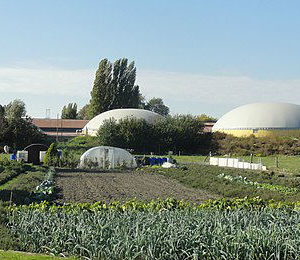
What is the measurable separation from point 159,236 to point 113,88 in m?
62.0

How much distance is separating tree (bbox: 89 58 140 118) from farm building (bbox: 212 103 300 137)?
44.5 ft

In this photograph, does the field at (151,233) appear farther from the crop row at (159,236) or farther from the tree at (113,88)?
the tree at (113,88)

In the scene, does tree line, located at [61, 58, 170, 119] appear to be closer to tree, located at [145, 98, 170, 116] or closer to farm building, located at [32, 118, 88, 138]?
farm building, located at [32, 118, 88, 138]

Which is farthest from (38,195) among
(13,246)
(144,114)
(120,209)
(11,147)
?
(144,114)

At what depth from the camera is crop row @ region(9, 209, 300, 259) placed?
7297 millimetres

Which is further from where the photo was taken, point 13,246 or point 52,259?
point 13,246

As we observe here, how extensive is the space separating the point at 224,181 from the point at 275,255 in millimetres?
15453

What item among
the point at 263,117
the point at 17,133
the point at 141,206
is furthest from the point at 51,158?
the point at 263,117

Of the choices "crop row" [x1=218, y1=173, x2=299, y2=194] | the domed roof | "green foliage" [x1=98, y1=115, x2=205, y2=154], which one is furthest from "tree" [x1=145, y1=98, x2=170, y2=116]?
"crop row" [x1=218, y1=173, x2=299, y2=194]

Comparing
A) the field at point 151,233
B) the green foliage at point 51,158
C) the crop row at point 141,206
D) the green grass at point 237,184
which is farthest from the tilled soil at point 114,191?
the green foliage at point 51,158

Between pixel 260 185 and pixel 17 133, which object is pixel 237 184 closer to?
pixel 260 185

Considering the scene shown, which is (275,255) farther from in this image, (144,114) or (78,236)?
(144,114)

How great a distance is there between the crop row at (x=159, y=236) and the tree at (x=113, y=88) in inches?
2318

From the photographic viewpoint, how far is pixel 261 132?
57.3 metres
